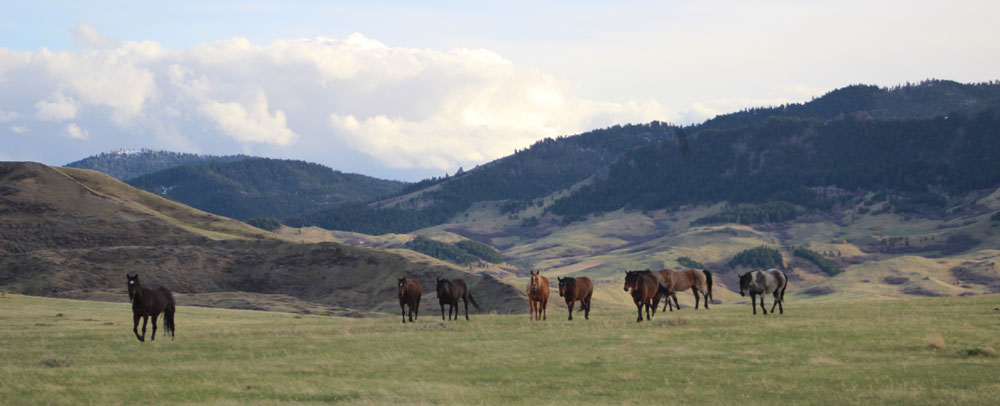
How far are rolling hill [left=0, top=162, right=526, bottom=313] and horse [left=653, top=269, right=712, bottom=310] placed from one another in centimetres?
3986

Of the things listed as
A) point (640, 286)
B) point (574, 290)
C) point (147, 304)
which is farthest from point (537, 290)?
point (147, 304)

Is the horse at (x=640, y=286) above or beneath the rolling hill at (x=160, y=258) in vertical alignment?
beneath

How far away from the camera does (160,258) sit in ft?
338

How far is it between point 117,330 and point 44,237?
7993cm

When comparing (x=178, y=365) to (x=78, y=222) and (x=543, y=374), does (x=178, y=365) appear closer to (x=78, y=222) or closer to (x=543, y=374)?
(x=543, y=374)

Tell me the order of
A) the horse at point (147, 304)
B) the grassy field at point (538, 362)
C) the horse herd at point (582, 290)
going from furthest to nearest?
the horse herd at point (582, 290), the horse at point (147, 304), the grassy field at point (538, 362)

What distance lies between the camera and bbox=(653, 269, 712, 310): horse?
4509 centimetres

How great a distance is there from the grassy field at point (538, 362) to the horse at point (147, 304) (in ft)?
3.10

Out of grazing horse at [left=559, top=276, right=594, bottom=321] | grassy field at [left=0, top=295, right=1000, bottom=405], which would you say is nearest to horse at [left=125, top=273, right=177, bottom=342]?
grassy field at [left=0, top=295, right=1000, bottom=405]

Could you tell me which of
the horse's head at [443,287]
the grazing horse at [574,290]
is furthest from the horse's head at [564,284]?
the horse's head at [443,287]

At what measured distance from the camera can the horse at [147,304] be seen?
3366 centimetres

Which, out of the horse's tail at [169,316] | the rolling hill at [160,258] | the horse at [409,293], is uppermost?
the rolling hill at [160,258]

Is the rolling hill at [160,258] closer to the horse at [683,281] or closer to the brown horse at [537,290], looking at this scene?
the horse at [683,281]

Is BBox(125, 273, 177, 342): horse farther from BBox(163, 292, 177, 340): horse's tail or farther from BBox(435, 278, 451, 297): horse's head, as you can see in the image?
BBox(435, 278, 451, 297): horse's head
